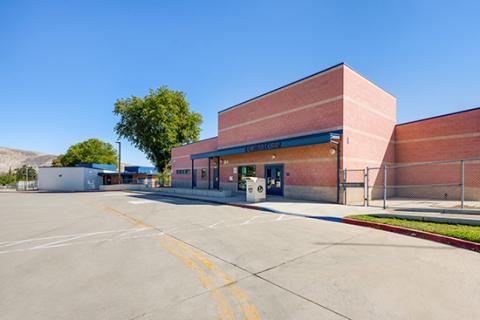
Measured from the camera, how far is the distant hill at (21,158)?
176 m

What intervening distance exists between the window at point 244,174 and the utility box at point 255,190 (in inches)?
214

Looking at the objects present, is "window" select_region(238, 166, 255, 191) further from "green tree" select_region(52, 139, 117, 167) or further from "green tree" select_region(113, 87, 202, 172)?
"green tree" select_region(52, 139, 117, 167)

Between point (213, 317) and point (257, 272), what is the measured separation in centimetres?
Answer: 154

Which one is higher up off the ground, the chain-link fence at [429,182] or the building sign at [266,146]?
the building sign at [266,146]

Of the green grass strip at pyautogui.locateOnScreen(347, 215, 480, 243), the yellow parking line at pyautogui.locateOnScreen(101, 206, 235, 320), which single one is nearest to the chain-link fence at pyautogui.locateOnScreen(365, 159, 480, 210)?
the green grass strip at pyautogui.locateOnScreen(347, 215, 480, 243)

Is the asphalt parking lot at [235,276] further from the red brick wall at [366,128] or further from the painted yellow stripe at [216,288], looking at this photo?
the red brick wall at [366,128]

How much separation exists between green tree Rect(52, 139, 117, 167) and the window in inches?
2406

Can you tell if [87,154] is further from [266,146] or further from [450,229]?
[450,229]

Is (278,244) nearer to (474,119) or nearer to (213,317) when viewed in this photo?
(213,317)

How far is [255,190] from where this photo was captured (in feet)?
51.0

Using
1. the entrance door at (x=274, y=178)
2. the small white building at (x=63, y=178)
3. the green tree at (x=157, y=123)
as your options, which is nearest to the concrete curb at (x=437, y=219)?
the entrance door at (x=274, y=178)

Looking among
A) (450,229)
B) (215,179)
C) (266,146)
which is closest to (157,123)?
(215,179)

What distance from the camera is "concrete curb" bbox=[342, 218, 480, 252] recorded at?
560 cm

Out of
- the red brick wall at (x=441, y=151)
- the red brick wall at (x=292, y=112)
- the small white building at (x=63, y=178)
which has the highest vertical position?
the red brick wall at (x=292, y=112)
